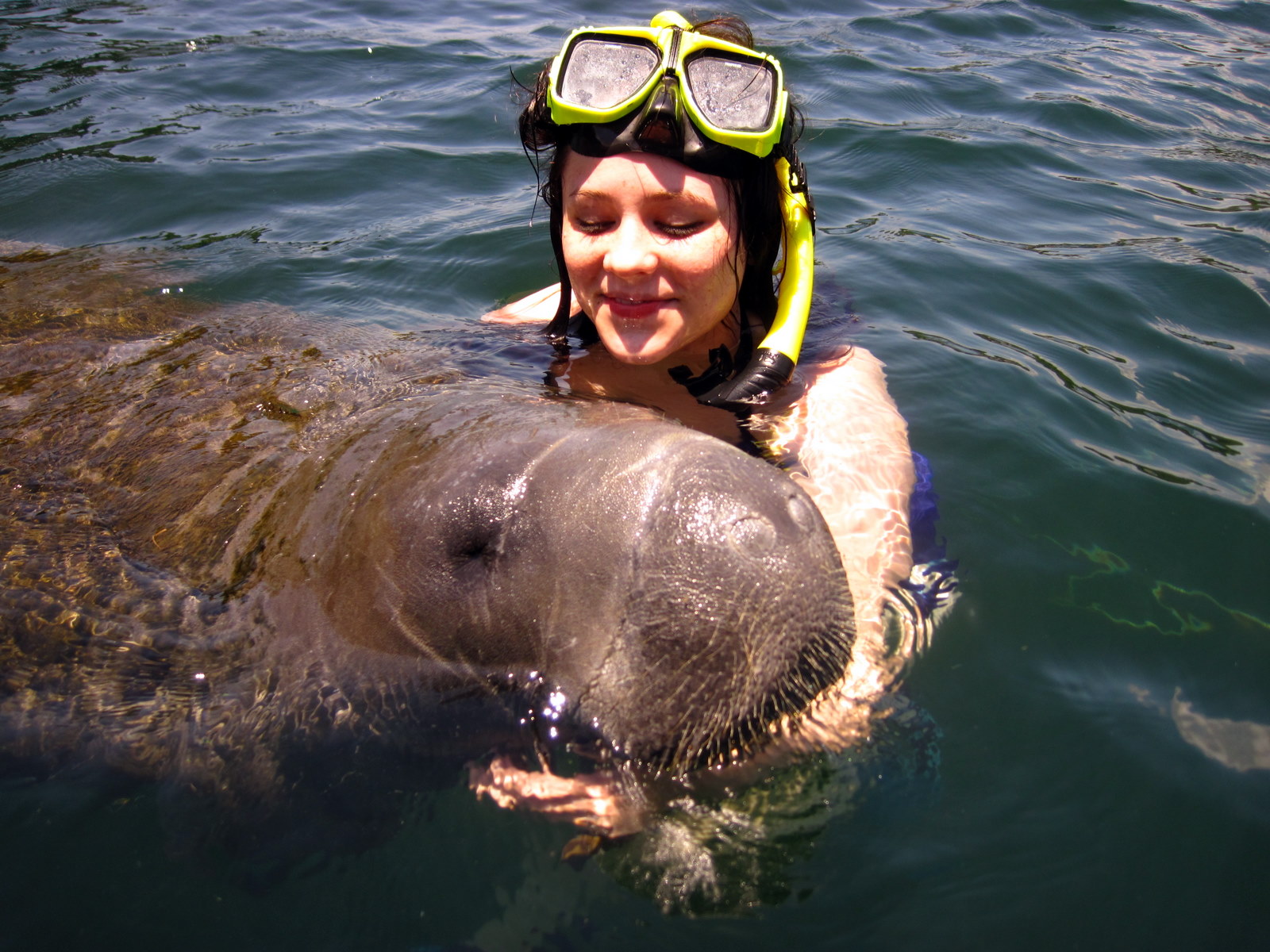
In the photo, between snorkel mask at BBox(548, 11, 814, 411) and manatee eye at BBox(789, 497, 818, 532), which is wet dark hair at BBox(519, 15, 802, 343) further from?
manatee eye at BBox(789, 497, 818, 532)

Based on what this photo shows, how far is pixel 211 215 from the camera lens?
26.8 feet

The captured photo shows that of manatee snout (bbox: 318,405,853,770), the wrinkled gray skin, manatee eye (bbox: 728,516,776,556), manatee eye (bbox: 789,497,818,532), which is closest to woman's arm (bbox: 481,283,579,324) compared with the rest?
the wrinkled gray skin

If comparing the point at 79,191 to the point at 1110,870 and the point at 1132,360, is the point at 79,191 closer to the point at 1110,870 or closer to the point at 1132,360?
the point at 1132,360

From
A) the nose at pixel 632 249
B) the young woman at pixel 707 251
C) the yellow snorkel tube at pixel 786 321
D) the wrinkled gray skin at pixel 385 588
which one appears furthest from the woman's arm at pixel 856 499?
the nose at pixel 632 249

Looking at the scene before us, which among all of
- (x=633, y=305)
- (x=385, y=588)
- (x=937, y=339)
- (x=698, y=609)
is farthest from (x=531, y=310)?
(x=698, y=609)

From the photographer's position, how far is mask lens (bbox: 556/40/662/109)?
3764mm

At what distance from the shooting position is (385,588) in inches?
103

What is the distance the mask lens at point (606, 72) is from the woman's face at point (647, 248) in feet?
0.75

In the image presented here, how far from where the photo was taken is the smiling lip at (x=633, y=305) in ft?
12.9

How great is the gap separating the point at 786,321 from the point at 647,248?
771 millimetres

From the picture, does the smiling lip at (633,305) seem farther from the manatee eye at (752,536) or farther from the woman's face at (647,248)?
the manatee eye at (752,536)

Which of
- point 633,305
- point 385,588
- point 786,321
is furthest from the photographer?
point 786,321

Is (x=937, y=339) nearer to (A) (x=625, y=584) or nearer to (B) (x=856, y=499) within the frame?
(B) (x=856, y=499)

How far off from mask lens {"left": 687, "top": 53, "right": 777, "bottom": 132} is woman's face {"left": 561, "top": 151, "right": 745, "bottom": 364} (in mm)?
241
